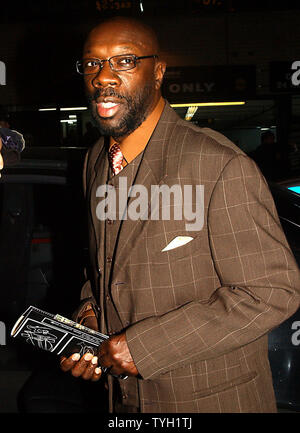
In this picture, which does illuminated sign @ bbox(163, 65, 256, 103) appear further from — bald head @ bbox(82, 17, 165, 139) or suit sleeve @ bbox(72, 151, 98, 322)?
bald head @ bbox(82, 17, 165, 139)

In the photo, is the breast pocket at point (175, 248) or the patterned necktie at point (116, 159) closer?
the breast pocket at point (175, 248)

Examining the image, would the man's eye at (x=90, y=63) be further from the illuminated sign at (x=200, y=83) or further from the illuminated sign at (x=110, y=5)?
the illuminated sign at (x=200, y=83)

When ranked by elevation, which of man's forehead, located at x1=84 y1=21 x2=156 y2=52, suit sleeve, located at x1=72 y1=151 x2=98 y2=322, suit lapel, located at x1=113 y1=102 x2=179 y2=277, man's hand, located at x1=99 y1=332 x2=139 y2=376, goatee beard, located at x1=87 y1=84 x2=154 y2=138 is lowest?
man's hand, located at x1=99 y1=332 x2=139 y2=376

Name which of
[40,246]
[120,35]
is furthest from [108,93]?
[40,246]

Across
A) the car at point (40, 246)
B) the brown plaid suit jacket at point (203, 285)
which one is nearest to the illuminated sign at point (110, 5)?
the car at point (40, 246)

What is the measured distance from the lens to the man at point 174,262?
1452 mm

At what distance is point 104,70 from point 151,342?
80cm

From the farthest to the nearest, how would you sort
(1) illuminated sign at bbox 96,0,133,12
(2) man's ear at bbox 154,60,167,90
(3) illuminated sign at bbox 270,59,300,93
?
1. (3) illuminated sign at bbox 270,59,300,93
2. (1) illuminated sign at bbox 96,0,133,12
3. (2) man's ear at bbox 154,60,167,90

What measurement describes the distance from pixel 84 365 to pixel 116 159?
651 millimetres

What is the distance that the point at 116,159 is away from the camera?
1.75 m

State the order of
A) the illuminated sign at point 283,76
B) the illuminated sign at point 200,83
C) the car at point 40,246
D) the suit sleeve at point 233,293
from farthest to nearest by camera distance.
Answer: the illuminated sign at point 283,76, the illuminated sign at point 200,83, the car at point 40,246, the suit sleeve at point 233,293

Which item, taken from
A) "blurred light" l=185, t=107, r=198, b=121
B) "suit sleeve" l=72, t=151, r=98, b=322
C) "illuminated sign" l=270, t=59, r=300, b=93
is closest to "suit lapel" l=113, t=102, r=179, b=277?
"suit sleeve" l=72, t=151, r=98, b=322

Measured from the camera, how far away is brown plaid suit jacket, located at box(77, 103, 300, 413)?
4.75ft

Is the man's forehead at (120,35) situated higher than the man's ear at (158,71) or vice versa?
the man's forehead at (120,35)
